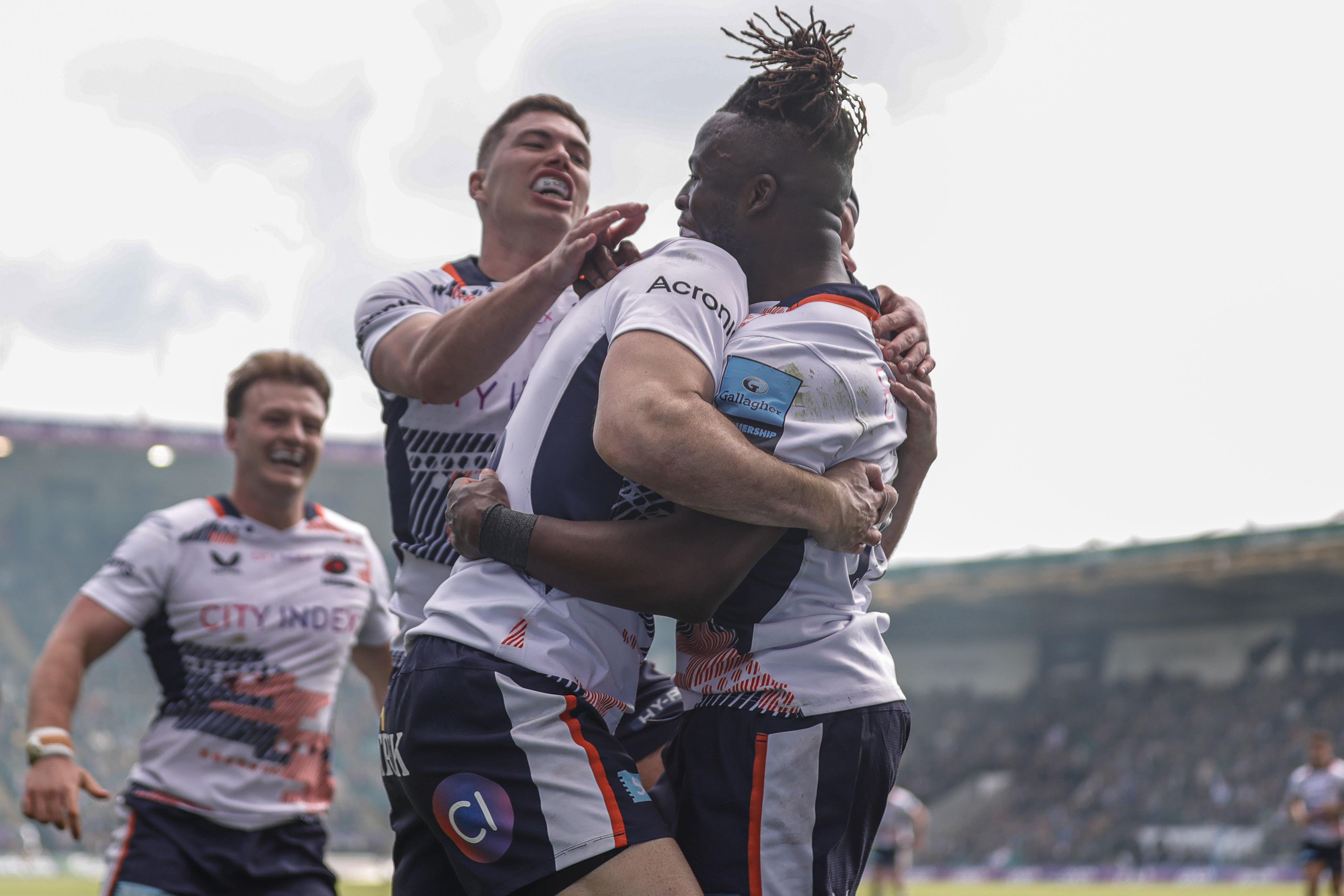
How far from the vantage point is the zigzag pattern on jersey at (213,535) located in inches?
189

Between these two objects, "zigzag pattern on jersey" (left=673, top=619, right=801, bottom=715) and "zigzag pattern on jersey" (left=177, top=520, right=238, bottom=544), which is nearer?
"zigzag pattern on jersey" (left=673, top=619, right=801, bottom=715)

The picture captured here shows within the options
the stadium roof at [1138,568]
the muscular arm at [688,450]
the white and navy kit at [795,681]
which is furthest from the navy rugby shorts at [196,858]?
the stadium roof at [1138,568]

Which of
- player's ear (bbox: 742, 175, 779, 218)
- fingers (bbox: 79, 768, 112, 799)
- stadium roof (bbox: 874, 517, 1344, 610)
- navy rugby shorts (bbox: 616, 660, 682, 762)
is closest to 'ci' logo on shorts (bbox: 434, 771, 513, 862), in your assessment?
navy rugby shorts (bbox: 616, 660, 682, 762)

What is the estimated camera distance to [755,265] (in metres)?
2.77

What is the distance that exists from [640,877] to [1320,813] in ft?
54.0

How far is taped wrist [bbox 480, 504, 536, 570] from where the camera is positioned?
98.4 inches

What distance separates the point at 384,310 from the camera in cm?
356

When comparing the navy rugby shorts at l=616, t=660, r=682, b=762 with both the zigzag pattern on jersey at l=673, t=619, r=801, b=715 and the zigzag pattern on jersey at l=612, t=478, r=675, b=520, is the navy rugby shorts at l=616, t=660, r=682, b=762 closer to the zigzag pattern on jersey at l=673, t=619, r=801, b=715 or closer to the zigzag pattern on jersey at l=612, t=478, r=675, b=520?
the zigzag pattern on jersey at l=673, t=619, r=801, b=715

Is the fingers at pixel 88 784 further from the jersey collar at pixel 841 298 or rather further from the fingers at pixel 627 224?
the jersey collar at pixel 841 298

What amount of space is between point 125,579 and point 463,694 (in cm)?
269

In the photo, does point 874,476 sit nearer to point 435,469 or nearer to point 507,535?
point 507,535

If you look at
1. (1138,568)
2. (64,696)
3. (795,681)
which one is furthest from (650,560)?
(1138,568)

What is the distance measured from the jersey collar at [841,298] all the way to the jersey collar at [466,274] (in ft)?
4.72

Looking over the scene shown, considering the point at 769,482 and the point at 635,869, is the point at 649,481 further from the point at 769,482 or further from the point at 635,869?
the point at 635,869
